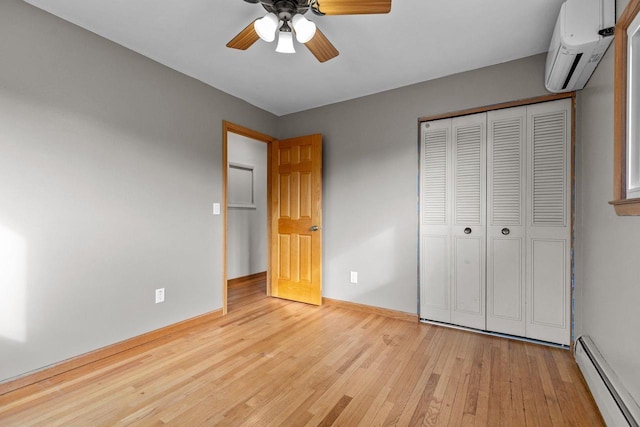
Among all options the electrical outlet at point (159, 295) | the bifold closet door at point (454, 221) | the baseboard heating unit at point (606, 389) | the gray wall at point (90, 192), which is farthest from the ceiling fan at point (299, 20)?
the baseboard heating unit at point (606, 389)

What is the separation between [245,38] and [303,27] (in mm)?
433

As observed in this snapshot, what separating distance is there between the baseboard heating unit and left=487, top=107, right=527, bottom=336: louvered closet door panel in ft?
1.79

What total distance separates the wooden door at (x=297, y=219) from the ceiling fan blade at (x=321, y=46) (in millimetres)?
1409

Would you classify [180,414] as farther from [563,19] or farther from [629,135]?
[563,19]

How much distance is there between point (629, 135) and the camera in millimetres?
1420

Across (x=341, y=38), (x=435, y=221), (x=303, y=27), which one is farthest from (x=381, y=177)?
(x=303, y=27)

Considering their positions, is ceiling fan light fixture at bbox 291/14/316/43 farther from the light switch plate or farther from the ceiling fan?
the light switch plate

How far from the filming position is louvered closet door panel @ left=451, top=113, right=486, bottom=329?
2.68 meters

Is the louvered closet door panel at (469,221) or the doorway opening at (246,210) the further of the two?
the doorway opening at (246,210)

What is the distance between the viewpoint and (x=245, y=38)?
6.25 ft

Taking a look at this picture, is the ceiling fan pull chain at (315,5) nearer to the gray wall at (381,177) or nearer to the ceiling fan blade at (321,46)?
the ceiling fan blade at (321,46)

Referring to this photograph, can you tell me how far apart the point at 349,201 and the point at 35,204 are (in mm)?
2679

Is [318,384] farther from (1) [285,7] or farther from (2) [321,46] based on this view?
(1) [285,7]

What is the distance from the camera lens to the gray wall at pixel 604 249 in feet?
4.50
